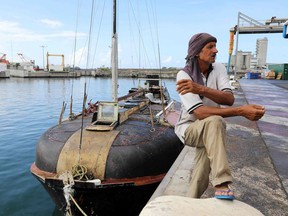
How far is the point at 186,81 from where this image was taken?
9.32ft

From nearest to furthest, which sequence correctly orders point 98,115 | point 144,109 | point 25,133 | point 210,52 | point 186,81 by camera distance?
point 186,81 → point 210,52 → point 98,115 → point 144,109 → point 25,133

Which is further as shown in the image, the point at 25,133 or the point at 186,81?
the point at 25,133

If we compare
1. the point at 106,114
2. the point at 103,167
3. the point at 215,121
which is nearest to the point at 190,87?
the point at 215,121

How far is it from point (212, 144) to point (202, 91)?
575 mm

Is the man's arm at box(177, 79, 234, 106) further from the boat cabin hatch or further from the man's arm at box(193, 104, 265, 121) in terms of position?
the boat cabin hatch

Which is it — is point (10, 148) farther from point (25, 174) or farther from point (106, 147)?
point (106, 147)

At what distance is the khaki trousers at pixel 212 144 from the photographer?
2641 mm

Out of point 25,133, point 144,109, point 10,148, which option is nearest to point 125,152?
point 144,109

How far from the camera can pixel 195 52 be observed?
3.07m

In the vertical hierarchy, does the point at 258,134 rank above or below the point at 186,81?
below

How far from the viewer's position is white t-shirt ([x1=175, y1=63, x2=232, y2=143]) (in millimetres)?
2930

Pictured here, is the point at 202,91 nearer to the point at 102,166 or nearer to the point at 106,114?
the point at 102,166

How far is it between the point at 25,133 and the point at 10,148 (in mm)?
3095

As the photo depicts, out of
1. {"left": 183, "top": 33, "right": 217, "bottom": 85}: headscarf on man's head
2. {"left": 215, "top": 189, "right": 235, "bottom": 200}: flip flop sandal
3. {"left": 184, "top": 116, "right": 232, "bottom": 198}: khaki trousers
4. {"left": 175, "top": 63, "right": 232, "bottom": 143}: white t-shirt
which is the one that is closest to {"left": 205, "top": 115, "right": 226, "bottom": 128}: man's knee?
{"left": 184, "top": 116, "right": 232, "bottom": 198}: khaki trousers
